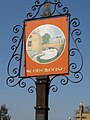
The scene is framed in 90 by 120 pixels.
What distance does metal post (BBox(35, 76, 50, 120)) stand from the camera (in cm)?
1043

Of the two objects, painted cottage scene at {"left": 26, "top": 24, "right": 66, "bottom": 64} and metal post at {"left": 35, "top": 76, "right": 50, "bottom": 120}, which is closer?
metal post at {"left": 35, "top": 76, "right": 50, "bottom": 120}

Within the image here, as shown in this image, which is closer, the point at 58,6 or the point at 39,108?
the point at 39,108

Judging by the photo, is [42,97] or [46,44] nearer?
[42,97]

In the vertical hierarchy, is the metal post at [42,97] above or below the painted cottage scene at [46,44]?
below

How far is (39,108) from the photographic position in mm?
Answer: 10500

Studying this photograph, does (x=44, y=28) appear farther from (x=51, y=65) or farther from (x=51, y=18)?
(x=51, y=65)

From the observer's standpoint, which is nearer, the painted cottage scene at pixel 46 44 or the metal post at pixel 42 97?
the metal post at pixel 42 97

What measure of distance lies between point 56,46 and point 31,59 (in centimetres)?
82

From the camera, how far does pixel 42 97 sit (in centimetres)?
1055

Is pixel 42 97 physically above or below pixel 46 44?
below

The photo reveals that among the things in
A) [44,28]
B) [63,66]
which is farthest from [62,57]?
[44,28]

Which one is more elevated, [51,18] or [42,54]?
[51,18]

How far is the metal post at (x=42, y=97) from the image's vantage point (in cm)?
1043

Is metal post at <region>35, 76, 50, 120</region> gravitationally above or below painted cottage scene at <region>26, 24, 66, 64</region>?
below
